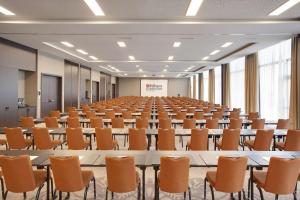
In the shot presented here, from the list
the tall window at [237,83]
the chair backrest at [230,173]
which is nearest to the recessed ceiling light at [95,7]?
the chair backrest at [230,173]

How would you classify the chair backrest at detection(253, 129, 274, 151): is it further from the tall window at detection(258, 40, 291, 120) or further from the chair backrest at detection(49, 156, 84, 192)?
the tall window at detection(258, 40, 291, 120)

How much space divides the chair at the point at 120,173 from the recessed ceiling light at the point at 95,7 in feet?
14.6

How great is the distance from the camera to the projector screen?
3928cm

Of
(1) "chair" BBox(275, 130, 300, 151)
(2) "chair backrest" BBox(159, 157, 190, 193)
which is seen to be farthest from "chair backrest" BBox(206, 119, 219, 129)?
(2) "chair backrest" BBox(159, 157, 190, 193)

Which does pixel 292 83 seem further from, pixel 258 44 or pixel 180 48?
pixel 180 48

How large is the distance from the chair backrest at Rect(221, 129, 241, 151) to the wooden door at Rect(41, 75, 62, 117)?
37.6ft

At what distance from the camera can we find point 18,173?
3469 millimetres

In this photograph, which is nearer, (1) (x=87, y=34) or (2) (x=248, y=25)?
(2) (x=248, y=25)

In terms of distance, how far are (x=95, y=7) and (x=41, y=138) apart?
341cm

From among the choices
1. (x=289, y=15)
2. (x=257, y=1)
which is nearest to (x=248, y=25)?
(x=289, y=15)

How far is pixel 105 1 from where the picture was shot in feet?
21.5

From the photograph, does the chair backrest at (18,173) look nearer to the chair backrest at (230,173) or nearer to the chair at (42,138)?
the chair backrest at (230,173)

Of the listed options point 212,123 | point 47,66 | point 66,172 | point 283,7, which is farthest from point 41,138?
point 47,66

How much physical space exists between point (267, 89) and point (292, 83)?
3587 mm
